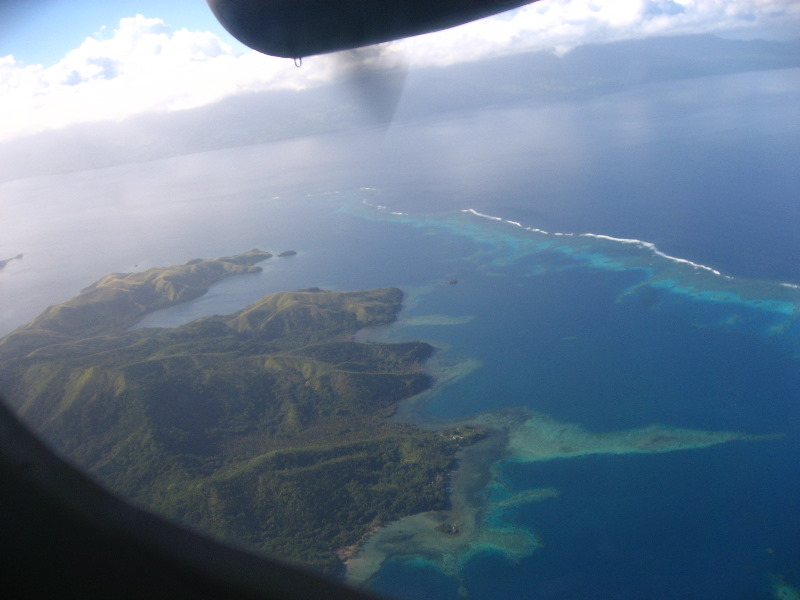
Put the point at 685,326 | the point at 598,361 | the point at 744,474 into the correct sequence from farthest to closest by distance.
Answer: the point at 685,326 → the point at 598,361 → the point at 744,474

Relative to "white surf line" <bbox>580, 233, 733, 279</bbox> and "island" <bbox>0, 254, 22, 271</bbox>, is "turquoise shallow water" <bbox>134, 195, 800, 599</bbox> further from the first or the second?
"island" <bbox>0, 254, 22, 271</bbox>

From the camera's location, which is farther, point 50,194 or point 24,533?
point 50,194

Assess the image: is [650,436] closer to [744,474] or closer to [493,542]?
[744,474]

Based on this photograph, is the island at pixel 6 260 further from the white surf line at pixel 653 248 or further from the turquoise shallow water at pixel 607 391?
the white surf line at pixel 653 248

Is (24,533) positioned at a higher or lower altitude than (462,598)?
higher

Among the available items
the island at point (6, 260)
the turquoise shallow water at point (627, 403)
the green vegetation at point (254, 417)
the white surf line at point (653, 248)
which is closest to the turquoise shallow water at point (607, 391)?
the turquoise shallow water at point (627, 403)

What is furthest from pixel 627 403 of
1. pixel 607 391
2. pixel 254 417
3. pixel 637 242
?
pixel 637 242

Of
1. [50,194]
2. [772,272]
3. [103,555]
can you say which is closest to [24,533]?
[103,555]
